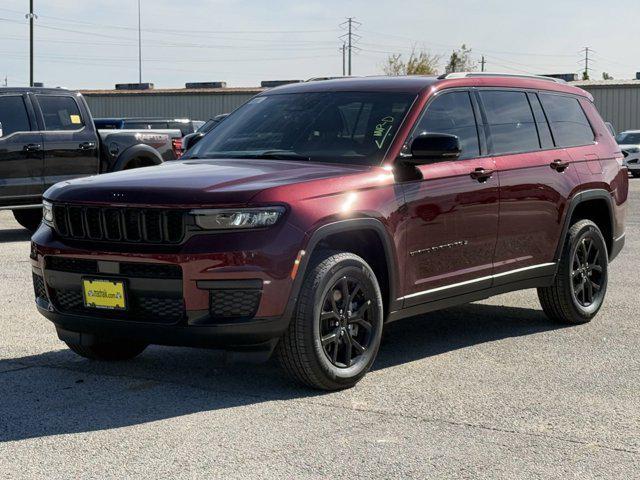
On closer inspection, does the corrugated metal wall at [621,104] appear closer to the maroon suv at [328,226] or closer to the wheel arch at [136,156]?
the wheel arch at [136,156]

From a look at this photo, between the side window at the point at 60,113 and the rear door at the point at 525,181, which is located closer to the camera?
the rear door at the point at 525,181

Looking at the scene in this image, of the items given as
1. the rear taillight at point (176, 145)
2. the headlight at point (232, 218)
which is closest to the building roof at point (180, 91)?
the rear taillight at point (176, 145)

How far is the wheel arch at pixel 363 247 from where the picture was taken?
5.82 meters

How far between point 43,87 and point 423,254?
920 cm

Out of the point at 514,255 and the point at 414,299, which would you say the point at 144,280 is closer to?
the point at 414,299

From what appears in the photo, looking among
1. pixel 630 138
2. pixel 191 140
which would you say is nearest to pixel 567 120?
pixel 191 140

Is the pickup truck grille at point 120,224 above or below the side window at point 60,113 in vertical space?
below

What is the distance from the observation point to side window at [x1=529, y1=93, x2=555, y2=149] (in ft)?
26.3

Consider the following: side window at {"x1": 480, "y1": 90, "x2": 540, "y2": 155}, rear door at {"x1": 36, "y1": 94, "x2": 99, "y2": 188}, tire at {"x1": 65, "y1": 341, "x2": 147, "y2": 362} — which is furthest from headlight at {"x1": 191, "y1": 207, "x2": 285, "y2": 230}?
rear door at {"x1": 36, "y1": 94, "x2": 99, "y2": 188}

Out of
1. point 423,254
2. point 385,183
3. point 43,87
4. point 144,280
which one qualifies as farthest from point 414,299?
point 43,87

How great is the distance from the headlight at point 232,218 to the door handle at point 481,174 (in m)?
1.87

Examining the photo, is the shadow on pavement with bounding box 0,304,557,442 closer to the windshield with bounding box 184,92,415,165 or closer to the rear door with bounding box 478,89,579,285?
the rear door with bounding box 478,89,579,285

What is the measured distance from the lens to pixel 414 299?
263 inches

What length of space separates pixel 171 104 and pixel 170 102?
0.51 feet
